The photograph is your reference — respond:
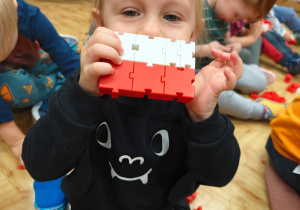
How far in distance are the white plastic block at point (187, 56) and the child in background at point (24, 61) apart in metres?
0.58

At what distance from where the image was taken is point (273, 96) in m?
1.61

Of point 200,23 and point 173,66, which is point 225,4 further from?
point 173,66

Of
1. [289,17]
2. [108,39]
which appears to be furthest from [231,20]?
[289,17]

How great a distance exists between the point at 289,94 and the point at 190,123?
140 cm

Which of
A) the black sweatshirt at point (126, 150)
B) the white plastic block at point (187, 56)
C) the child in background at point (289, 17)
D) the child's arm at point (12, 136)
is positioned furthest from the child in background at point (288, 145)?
the child in background at point (289, 17)

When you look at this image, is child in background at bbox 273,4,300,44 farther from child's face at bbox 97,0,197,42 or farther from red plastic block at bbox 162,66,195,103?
red plastic block at bbox 162,66,195,103

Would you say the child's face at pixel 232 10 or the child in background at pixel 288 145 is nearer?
the child in background at pixel 288 145

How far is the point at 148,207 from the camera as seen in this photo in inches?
27.3

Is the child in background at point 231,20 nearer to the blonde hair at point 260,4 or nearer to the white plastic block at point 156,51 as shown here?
the blonde hair at point 260,4

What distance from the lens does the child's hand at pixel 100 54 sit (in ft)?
1.39

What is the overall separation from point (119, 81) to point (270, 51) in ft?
6.20

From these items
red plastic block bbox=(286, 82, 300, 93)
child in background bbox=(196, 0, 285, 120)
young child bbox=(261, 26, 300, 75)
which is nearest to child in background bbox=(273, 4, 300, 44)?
young child bbox=(261, 26, 300, 75)

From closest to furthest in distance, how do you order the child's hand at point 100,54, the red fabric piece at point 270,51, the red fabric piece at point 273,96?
the child's hand at point 100,54
the red fabric piece at point 273,96
the red fabric piece at point 270,51

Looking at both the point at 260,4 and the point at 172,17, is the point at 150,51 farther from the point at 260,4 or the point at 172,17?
the point at 260,4
